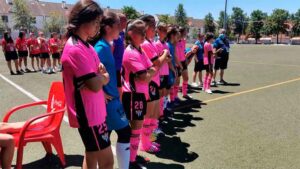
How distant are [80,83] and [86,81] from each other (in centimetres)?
5

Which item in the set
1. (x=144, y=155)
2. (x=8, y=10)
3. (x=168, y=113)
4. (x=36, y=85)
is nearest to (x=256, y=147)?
(x=144, y=155)

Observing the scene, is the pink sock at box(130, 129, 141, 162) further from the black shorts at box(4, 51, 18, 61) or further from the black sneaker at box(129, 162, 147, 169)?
the black shorts at box(4, 51, 18, 61)

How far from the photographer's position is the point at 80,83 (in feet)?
8.29

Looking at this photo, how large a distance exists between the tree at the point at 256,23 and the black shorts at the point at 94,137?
99781mm

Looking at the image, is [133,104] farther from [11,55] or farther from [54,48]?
[54,48]

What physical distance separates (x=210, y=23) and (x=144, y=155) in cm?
10721

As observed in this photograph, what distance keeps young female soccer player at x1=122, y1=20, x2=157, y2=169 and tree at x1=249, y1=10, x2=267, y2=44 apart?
98.5m

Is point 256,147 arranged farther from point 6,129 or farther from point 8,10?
point 8,10

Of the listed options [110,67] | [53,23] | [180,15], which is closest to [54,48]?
[110,67]

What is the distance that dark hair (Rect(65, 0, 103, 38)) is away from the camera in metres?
2.51

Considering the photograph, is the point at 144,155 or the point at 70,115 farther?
the point at 144,155

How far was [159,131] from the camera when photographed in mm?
5605

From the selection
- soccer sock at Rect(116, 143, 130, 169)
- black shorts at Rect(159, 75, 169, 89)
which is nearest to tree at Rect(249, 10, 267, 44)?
black shorts at Rect(159, 75, 169, 89)

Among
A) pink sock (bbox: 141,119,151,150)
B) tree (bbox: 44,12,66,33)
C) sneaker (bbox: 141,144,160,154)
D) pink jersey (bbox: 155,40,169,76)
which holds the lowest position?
sneaker (bbox: 141,144,160,154)
